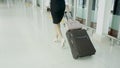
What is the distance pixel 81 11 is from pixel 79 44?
2889mm

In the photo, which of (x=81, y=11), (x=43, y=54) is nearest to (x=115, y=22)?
(x=81, y=11)

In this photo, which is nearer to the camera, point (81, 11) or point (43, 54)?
point (43, 54)

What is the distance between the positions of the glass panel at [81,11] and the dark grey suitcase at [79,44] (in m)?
2.43

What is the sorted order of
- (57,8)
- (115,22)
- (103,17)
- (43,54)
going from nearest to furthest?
(43,54), (57,8), (103,17), (115,22)

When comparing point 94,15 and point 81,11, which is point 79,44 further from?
point 81,11

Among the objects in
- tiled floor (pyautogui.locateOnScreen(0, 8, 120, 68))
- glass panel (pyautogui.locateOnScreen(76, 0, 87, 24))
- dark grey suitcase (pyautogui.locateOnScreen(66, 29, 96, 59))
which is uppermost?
glass panel (pyautogui.locateOnScreen(76, 0, 87, 24))

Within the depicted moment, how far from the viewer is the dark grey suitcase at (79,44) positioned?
3.00 m

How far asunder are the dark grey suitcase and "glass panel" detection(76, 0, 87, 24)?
2426 millimetres

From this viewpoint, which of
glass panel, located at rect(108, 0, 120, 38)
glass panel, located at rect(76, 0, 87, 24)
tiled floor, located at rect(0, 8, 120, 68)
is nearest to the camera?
tiled floor, located at rect(0, 8, 120, 68)

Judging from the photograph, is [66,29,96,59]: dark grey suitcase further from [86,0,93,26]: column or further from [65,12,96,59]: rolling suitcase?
[86,0,93,26]: column

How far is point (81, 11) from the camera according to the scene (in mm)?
5734

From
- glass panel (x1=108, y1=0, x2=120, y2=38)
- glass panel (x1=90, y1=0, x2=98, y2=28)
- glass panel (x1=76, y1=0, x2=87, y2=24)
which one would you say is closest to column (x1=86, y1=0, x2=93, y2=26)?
glass panel (x1=90, y1=0, x2=98, y2=28)

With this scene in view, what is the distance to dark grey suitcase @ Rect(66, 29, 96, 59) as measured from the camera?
3002 mm

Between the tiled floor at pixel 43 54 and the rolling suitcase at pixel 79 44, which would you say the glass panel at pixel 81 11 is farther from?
the rolling suitcase at pixel 79 44
